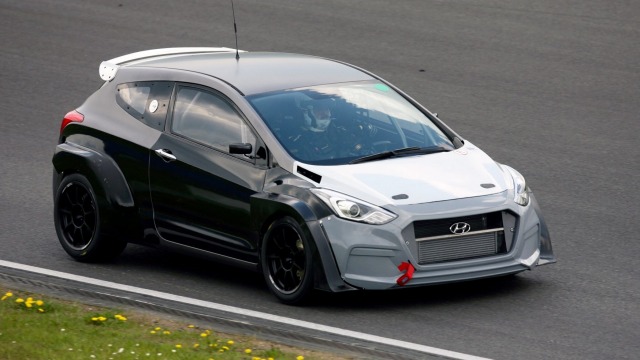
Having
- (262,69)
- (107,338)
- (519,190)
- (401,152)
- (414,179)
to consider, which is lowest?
(107,338)

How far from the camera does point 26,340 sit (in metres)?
8.34

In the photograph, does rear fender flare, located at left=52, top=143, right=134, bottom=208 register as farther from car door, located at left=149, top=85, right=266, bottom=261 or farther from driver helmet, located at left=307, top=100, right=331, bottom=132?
driver helmet, located at left=307, top=100, right=331, bottom=132

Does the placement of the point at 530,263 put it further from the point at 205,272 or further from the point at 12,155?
the point at 12,155

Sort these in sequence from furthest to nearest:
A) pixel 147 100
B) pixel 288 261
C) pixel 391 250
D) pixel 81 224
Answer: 1. pixel 81 224
2. pixel 147 100
3. pixel 288 261
4. pixel 391 250

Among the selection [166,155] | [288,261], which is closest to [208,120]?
[166,155]

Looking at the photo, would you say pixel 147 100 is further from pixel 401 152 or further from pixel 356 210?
pixel 356 210

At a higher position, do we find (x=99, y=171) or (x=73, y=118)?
(x=73, y=118)

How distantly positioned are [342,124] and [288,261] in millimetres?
1191

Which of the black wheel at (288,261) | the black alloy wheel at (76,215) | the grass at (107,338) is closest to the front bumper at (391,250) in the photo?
the black wheel at (288,261)

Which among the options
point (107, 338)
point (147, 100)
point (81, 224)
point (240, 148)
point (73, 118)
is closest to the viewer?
point (107, 338)

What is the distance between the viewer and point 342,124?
32.8 feet

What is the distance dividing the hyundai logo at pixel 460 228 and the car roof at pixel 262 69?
1.80m

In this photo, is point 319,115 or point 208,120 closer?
point 319,115

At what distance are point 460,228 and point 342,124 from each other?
1323 mm
